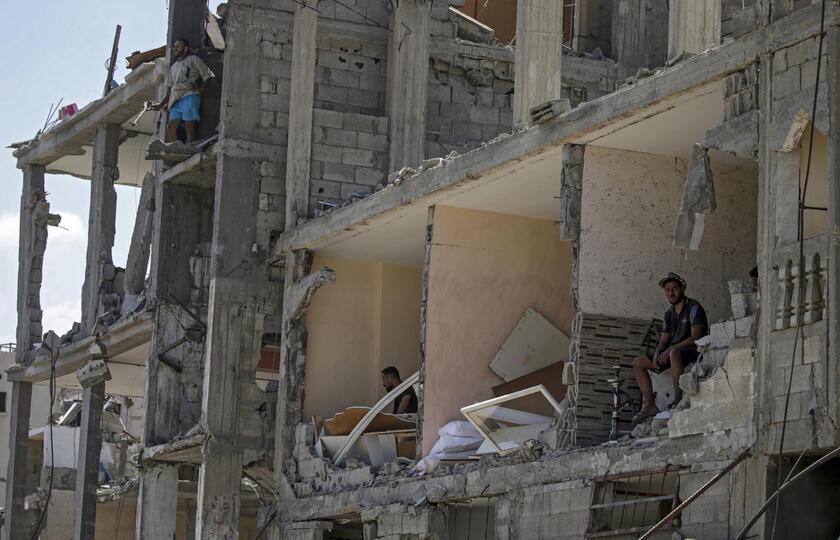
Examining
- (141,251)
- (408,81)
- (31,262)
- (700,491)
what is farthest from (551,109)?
(31,262)

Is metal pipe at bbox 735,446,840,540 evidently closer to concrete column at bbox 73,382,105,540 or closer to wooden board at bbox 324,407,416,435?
wooden board at bbox 324,407,416,435

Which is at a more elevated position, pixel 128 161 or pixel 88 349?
pixel 128 161

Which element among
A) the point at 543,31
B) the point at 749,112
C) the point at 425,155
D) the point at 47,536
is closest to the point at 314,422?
the point at 425,155

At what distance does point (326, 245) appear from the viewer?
924 inches

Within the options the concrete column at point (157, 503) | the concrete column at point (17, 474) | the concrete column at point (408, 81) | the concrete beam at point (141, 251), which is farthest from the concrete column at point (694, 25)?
the concrete column at point (17, 474)

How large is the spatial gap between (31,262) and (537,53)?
49.2ft

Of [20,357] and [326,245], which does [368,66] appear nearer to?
[326,245]

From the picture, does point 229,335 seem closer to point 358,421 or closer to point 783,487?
point 358,421

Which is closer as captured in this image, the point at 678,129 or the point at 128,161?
the point at 678,129

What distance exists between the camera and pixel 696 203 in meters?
15.6

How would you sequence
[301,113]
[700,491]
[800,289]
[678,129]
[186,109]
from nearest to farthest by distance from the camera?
[800,289] → [700,491] → [678,129] → [301,113] → [186,109]

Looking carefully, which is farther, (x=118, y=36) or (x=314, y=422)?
(x=118, y=36)

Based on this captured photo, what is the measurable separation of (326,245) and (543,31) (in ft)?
15.5

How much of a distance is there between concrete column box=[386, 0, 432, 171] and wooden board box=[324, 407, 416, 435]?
3755 mm
